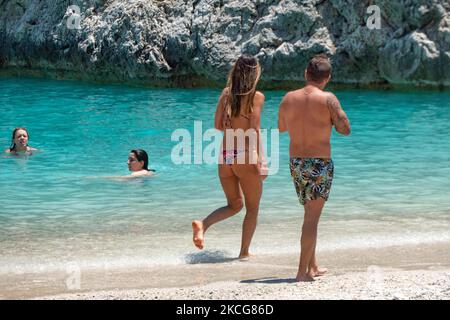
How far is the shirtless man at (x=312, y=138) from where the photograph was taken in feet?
20.5

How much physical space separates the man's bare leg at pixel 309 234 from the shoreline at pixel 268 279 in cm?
11

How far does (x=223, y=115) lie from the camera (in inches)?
272

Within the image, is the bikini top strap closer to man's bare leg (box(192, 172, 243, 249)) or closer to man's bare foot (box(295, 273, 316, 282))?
man's bare leg (box(192, 172, 243, 249))

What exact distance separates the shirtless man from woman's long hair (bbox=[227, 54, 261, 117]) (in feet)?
1.59

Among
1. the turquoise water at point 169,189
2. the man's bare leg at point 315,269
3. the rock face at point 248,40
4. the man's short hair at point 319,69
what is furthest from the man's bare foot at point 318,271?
the rock face at point 248,40

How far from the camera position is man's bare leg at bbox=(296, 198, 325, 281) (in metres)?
6.30

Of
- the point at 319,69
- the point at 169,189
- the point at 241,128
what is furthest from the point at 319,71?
the point at 169,189

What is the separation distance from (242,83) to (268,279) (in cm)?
136

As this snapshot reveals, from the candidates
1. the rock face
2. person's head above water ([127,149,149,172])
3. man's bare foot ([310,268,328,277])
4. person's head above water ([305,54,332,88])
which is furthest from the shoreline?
the rock face
